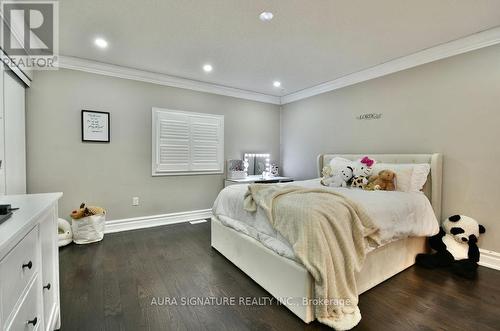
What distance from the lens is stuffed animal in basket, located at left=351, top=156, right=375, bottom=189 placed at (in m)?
2.89

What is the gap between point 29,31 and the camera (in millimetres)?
2424

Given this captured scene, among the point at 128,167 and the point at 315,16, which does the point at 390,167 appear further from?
the point at 128,167

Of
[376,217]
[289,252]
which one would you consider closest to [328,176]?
[376,217]

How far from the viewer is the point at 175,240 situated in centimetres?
317

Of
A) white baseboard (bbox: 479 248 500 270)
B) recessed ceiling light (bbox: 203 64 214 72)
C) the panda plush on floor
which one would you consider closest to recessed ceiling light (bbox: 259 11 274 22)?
recessed ceiling light (bbox: 203 64 214 72)

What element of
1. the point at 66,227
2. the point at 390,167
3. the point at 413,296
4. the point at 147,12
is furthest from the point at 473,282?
the point at 66,227

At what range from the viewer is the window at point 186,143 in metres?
3.81

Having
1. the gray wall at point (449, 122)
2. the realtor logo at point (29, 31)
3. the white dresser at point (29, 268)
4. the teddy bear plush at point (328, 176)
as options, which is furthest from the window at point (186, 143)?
the white dresser at point (29, 268)

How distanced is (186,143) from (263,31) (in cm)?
224

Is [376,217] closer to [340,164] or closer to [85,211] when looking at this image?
[340,164]

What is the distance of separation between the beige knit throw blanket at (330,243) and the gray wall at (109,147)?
8.49 ft

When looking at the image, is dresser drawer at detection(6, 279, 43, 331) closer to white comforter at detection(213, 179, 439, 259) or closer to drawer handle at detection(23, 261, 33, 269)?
drawer handle at detection(23, 261, 33, 269)

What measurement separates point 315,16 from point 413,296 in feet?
8.51

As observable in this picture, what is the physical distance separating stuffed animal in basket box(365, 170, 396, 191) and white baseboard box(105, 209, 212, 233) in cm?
276
